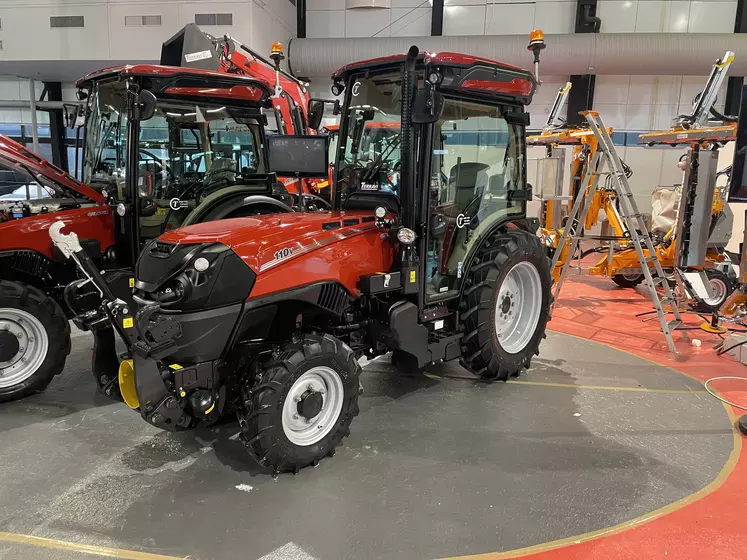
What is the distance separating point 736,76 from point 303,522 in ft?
41.0

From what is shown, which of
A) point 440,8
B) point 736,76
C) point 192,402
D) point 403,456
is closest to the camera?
point 192,402

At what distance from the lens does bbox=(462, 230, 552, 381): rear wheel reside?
12.9 feet

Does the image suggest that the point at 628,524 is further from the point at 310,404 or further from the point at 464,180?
the point at 464,180

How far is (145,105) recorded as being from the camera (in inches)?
162

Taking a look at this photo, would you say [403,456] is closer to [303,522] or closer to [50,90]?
[303,522]

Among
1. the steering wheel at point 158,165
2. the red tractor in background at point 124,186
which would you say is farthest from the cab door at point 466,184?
the steering wheel at point 158,165

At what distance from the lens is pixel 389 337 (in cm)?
355

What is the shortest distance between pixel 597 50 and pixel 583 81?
1704 mm

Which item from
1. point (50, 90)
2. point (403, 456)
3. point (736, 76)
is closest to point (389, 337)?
point (403, 456)

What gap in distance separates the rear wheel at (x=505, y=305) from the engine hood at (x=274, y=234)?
969 millimetres

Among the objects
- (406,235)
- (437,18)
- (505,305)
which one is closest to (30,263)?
(406,235)

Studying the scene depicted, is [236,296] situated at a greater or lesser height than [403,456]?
greater

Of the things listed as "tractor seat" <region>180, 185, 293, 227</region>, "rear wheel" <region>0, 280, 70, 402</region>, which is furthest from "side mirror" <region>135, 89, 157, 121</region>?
"rear wheel" <region>0, 280, 70, 402</region>

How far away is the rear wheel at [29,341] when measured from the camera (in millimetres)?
3902
